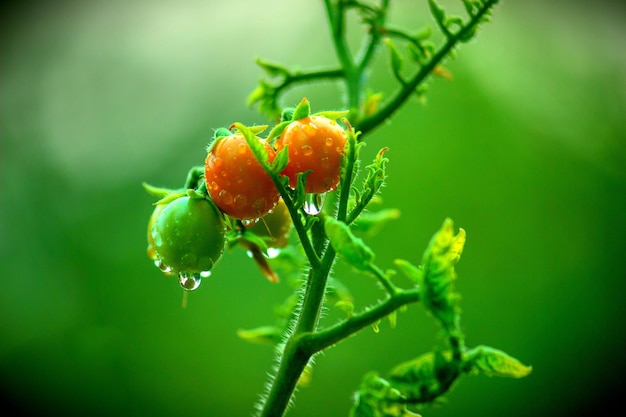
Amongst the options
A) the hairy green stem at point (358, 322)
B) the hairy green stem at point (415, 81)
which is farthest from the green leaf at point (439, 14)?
the hairy green stem at point (358, 322)

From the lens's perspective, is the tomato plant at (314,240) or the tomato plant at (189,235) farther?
the tomato plant at (189,235)

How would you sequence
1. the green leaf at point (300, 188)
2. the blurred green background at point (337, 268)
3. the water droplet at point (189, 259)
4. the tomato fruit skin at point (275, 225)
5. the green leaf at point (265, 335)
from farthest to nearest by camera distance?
the blurred green background at point (337, 268) < the green leaf at point (265, 335) < the tomato fruit skin at point (275, 225) < the water droplet at point (189, 259) < the green leaf at point (300, 188)

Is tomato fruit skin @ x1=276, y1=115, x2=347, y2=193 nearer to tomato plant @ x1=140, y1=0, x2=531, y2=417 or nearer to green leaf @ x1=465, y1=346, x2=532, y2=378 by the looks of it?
tomato plant @ x1=140, y1=0, x2=531, y2=417

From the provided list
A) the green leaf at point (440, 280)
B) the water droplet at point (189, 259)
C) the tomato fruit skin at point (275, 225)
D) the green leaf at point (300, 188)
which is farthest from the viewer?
the tomato fruit skin at point (275, 225)

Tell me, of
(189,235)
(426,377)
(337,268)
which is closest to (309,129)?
(189,235)

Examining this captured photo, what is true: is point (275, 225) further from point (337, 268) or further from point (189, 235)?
point (337, 268)

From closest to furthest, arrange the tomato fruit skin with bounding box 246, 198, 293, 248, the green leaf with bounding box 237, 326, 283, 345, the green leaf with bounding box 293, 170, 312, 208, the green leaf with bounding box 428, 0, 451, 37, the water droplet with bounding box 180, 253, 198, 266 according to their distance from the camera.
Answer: the green leaf with bounding box 293, 170, 312, 208 < the water droplet with bounding box 180, 253, 198, 266 < the tomato fruit skin with bounding box 246, 198, 293, 248 < the green leaf with bounding box 428, 0, 451, 37 < the green leaf with bounding box 237, 326, 283, 345

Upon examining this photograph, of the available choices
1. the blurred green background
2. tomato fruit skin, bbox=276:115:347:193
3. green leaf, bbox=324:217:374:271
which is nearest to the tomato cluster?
tomato fruit skin, bbox=276:115:347:193

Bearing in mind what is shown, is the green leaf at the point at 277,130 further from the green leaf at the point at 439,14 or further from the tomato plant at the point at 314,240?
the green leaf at the point at 439,14
